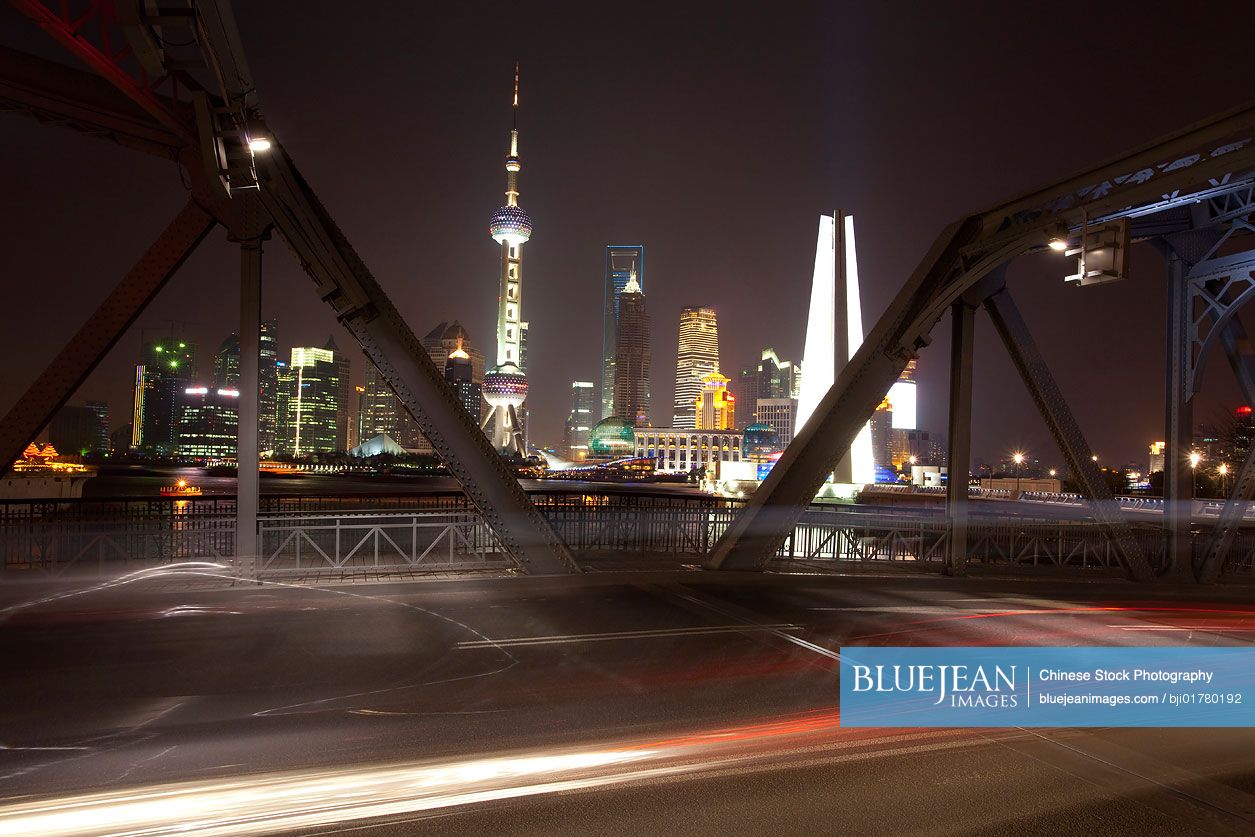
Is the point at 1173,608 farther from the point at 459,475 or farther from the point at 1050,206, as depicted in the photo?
the point at 459,475

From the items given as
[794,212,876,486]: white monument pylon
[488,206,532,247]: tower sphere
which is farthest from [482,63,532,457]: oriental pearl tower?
[794,212,876,486]: white monument pylon

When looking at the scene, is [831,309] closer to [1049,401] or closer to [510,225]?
[1049,401]

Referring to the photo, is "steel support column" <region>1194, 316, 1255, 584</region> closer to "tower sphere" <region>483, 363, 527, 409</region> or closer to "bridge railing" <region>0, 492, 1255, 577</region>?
"bridge railing" <region>0, 492, 1255, 577</region>

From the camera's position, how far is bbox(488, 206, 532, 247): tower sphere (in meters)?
170

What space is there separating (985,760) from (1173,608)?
9712mm

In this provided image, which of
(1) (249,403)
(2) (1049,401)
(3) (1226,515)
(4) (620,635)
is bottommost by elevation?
(4) (620,635)

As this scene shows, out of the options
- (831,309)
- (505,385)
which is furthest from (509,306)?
(831,309)

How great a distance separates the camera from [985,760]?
20.1 feet

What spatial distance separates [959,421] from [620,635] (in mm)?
9661

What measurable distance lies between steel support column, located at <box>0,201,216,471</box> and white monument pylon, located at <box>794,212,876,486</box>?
35486mm

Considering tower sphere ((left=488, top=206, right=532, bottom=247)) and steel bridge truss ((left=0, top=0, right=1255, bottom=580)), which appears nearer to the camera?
steel bridge truss ((left=0, top=0, right=1255, bottom=580))

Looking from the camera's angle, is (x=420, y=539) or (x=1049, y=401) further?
(x=420, y=539)

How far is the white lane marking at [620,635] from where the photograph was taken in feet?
31.0

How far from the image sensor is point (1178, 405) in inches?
598
